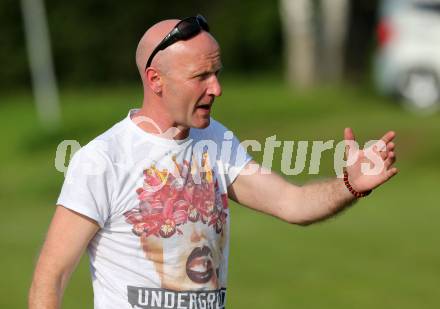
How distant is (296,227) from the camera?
1552 centimetres

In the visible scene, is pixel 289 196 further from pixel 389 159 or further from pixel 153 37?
pixel 153 37

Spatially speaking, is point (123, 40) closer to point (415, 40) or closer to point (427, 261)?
point (415, 40)

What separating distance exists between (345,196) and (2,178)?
674 inches

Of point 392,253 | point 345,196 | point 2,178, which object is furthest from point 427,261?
point 2,178

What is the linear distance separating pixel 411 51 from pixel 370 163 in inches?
735

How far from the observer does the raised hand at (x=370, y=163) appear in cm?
497

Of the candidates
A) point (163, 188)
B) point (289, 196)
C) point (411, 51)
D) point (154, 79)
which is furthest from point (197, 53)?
point (411, 51)

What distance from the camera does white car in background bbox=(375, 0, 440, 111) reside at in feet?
75.6

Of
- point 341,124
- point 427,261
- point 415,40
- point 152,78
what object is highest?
point 415,40

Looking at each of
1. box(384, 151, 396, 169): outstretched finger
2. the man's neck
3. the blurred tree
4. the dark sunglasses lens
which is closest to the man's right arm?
the man's neck

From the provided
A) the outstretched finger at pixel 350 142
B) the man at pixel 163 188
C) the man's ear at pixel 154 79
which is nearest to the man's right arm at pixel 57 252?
the man at pixel 163 188

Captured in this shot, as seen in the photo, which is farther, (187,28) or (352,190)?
(352,190)

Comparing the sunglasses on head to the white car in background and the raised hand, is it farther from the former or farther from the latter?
the white car in background

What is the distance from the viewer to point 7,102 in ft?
98.5
